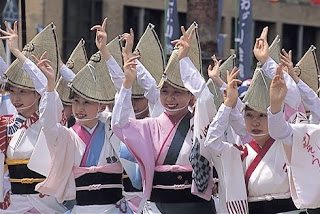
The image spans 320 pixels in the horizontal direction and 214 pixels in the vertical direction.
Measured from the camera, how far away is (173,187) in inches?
231

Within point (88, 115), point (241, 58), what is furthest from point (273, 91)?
point (241, 58)

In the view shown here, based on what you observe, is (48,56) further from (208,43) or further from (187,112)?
(208,43)

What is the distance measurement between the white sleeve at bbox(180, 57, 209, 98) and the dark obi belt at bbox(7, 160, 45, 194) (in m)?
1.33

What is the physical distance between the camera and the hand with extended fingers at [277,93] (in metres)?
5.26

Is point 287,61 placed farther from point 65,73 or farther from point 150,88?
point 65,73

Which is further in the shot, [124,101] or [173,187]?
[173,187]

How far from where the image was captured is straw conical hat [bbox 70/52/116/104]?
239 inches

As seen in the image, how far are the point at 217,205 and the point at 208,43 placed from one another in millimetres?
5680

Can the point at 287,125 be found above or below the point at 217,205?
above

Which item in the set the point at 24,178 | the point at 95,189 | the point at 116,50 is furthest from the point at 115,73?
the point at 24,178

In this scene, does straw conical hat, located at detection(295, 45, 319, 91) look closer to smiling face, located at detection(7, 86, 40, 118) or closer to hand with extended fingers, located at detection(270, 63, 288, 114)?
hand with extended fingers, located at detection(270, 63, 288, 114)

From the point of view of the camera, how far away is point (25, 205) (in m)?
6.39

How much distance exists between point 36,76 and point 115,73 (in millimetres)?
543

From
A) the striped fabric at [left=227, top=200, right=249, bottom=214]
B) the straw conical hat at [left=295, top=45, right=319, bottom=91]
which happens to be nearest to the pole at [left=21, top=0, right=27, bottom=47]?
the straw conical hat at [left=295, top=45, right=319, bottom=91]
